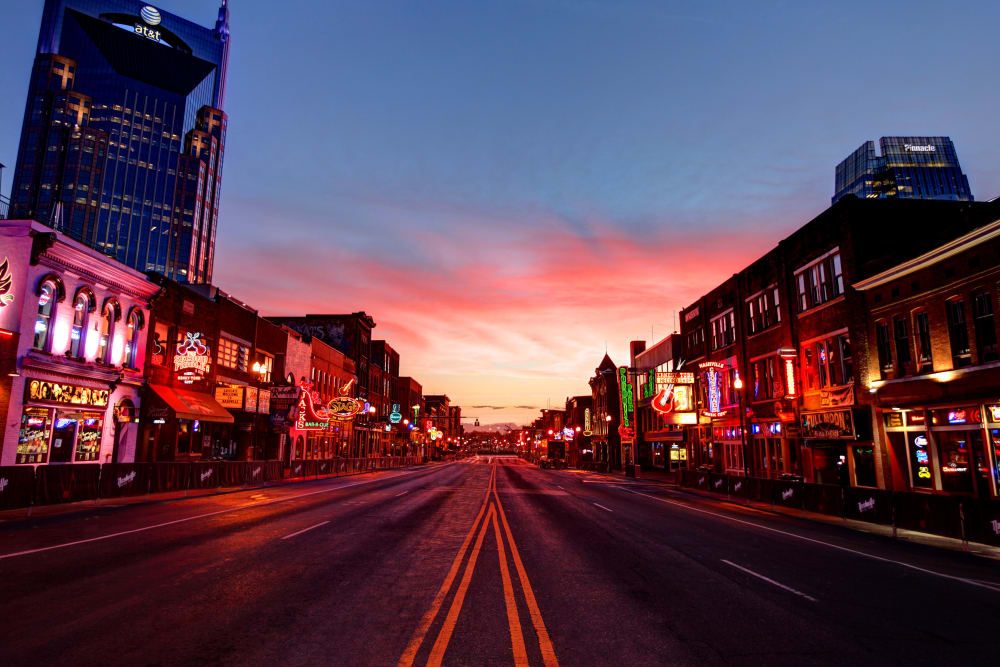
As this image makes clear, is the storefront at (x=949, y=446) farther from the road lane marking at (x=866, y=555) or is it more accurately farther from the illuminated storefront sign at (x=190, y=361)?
the illuminated storefront sign at (x=190, y=361)

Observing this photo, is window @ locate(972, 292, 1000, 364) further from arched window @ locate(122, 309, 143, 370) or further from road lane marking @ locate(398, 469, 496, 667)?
arched window @ locate(122, 309, 143, 370)

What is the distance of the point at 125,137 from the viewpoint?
132125 millimetres

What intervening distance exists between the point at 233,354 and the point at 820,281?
33953 mm

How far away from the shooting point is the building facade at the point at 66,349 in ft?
65.5

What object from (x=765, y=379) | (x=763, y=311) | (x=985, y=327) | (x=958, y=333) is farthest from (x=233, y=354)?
(x=985, y=327)

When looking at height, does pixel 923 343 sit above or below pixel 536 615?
above

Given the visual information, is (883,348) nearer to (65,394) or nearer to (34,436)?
(65,394)

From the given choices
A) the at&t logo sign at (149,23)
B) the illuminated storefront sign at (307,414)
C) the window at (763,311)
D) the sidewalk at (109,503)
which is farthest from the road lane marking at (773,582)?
the at&t logo sign at (149,23)

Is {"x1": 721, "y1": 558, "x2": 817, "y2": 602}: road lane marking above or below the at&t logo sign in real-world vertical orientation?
below

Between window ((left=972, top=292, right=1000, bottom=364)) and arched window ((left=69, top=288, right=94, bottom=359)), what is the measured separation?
109ft

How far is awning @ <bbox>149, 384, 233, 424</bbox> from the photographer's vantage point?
27172 mm

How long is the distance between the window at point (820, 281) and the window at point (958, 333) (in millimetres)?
6005

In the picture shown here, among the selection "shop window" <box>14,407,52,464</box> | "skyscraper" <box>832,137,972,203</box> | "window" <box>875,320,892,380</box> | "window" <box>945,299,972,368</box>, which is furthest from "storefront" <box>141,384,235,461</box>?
"skyscraper" <box>832,137,972,203</box>

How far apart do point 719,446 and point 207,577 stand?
3750 cm
